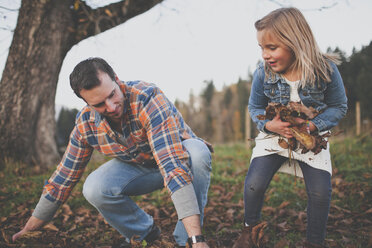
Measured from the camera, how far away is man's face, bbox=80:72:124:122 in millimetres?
2016

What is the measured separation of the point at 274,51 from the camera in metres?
2.00

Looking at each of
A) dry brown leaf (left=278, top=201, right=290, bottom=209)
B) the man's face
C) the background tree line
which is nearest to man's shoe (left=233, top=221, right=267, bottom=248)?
the man's face

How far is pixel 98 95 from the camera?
201cm

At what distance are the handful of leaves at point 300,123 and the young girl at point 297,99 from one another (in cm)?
4

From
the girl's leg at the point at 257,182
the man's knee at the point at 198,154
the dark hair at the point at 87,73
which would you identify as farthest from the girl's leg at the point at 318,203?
the dark hair at the point at 87,73

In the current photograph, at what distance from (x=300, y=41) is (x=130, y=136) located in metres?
1.49

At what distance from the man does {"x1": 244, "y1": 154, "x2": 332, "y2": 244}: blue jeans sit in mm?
398

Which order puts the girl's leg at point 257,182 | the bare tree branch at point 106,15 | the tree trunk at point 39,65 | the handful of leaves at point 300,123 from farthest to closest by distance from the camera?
the bare tree branch at point 106,15
the tree trunk at point 39,65
the girl's leg at point 257,182
the handful of leaves at point 300,123

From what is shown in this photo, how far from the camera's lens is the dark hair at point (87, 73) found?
6.55 feet

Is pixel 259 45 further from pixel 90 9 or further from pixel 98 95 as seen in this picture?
pixel 90 9

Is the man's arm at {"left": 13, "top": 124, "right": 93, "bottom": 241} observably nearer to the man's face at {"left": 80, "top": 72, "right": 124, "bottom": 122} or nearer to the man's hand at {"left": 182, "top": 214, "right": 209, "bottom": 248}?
the man's face at {"left": 80, "top": 72, "right": 124, "bottom": 122}

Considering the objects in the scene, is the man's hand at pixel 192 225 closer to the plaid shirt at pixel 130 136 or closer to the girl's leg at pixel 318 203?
the plaid shirt at pixel 130 136

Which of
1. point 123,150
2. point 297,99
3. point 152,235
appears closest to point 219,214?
point 152,235

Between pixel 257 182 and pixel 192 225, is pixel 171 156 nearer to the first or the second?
pixel 192 225
